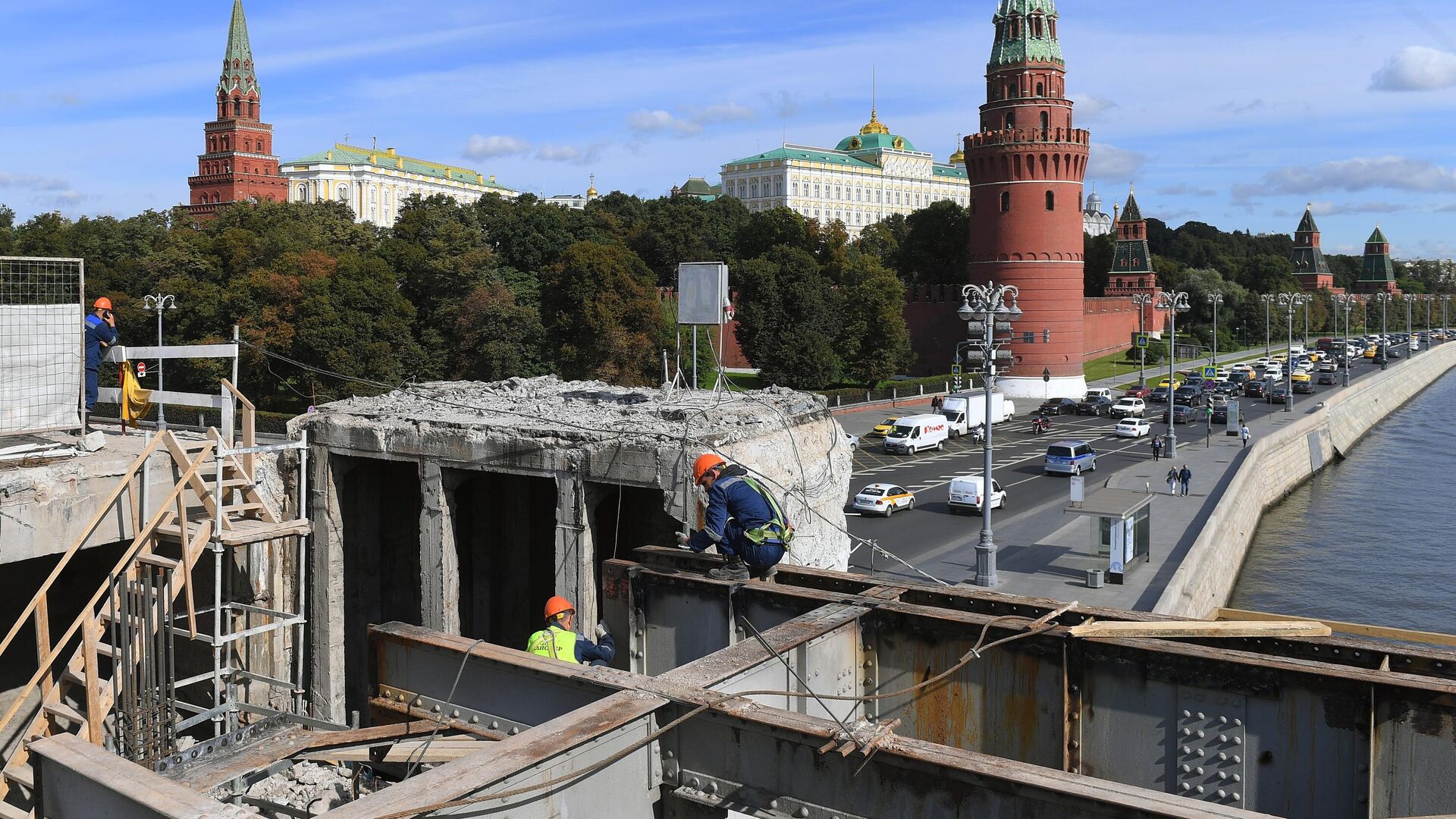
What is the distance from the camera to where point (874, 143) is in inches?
6545

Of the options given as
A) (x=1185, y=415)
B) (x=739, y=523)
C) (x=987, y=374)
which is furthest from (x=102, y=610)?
(x=1185, y=415)

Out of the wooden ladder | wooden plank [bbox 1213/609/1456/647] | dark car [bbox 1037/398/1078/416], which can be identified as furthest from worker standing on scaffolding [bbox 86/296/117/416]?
dark car [bbox 1037/398/1078/416]

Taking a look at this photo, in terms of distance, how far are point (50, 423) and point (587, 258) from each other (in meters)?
43.4

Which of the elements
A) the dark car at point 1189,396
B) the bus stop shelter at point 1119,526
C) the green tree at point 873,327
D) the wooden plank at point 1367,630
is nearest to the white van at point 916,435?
the green tree at point 873,327

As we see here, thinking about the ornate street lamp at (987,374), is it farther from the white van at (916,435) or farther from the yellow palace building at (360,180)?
the yellow palace building at (360,180)

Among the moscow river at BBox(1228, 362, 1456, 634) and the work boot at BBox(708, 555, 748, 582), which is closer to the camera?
the work boot at BBox(708, 555, 748, 582)

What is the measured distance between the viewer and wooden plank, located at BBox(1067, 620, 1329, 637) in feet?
26.0

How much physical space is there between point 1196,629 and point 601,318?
48.8m

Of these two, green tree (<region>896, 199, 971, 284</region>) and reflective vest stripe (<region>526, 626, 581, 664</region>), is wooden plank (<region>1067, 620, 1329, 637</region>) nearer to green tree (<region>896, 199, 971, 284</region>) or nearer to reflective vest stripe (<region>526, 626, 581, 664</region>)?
reflective vest stripe (<region>526, 626, 581, 664</region>)

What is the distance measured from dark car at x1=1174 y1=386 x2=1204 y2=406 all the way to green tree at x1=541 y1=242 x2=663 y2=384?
30.0m

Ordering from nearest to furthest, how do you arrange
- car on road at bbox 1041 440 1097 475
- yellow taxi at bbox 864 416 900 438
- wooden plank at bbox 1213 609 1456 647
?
wooden plank at bbox 1213 609 1456 647 → car on road at bbox 1041 440 1097 475 → yellow taxi at bbox 864 416 900 438

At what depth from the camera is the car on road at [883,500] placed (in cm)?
3559

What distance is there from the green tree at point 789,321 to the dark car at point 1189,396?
62.7 ft

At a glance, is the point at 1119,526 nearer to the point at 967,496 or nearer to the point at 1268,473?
the point at 967,496
